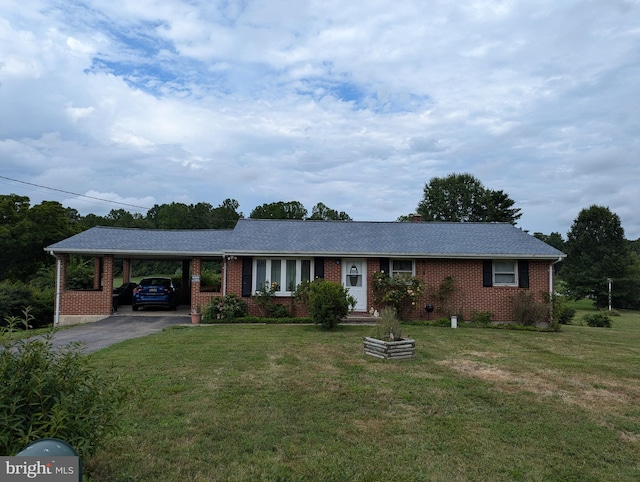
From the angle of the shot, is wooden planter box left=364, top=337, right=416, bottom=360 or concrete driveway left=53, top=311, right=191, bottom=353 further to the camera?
concrete driveway left=53, top=311, right=191, bottom=353

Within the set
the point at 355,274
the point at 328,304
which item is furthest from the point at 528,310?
the point at 328,304

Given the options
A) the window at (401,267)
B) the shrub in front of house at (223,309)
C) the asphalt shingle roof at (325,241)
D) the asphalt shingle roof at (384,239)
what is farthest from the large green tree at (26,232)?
the window at (401,267)

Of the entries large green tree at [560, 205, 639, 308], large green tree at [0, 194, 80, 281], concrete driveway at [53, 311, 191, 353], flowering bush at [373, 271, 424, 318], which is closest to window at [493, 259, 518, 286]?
flowering bush at [373, 271, 424, 318]

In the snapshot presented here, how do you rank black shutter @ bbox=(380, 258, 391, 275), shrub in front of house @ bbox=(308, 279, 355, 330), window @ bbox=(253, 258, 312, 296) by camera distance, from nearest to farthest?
1. shrub in front of house @ bbox=(308, 279, 355, 330)
2. window @ bbox=(253, 258, 312, 296)
3. black shutter @ bbox=(380, 258, 391, 275)

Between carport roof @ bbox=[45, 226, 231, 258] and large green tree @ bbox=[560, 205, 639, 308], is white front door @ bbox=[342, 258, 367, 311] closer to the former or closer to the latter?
carport roof @ bbox=[45, 226, 231, 258]

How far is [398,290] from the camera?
15.0 m

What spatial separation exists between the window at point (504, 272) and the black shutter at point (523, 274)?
0.20m

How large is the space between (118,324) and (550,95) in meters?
18.5

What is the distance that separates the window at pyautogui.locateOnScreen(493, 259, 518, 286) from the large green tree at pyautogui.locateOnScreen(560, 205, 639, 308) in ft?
109

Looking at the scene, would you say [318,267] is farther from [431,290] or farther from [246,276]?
[431,290]

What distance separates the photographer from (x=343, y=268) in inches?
618

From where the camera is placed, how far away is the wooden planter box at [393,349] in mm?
8336

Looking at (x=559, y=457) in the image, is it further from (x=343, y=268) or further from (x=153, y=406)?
(x=343, y=268)

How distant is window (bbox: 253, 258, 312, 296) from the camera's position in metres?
15.5
